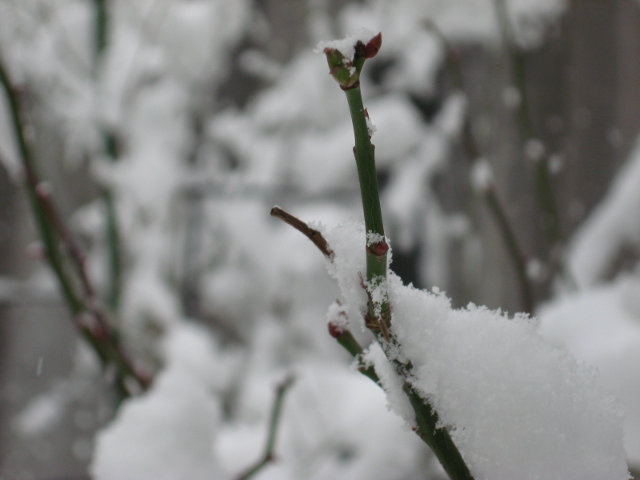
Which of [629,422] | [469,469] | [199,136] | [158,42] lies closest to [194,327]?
[199,136]

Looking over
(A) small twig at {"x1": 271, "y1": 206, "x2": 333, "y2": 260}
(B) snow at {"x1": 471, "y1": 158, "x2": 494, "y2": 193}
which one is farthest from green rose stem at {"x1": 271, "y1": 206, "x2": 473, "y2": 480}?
(B) snow at {"x1": 471, "y1": 158, "x2": 494, "y2": 193}

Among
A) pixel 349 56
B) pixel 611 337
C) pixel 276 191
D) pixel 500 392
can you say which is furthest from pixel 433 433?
pixel 276 191

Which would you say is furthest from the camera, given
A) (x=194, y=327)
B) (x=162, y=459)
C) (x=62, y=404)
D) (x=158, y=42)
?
(x=194, y=327)

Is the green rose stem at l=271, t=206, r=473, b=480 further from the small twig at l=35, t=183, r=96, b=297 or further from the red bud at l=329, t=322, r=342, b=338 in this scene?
the small twig at l=35, t=183, r=96, b=297

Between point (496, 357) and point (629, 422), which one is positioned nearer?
point (496, 357)

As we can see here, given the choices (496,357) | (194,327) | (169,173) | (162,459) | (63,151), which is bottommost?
(162,459)

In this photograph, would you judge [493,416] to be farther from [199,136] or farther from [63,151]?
[199,136]
